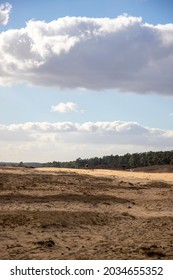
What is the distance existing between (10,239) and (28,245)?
86 cm

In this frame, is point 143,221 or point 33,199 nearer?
point 143,221

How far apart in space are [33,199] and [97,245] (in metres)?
8.08

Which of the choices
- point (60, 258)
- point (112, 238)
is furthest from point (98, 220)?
point (60, 258)

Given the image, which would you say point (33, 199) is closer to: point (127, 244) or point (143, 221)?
point (143, 221)

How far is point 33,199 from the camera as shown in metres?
16.9

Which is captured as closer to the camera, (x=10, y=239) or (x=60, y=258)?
(x=60, y=258)

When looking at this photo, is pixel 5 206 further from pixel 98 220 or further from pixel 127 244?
pixel 127 244

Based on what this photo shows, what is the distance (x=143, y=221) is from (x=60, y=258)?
5.29 metres
